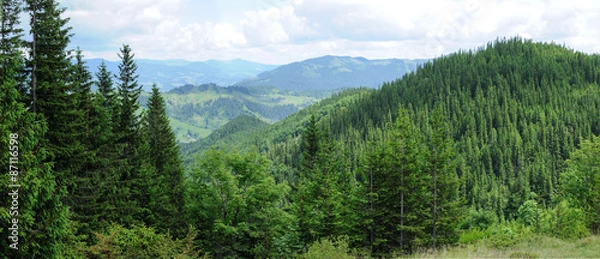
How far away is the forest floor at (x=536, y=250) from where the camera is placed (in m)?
17.6

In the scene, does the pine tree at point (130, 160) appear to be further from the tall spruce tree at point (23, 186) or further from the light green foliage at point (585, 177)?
the light green foliage at point (585, 177)

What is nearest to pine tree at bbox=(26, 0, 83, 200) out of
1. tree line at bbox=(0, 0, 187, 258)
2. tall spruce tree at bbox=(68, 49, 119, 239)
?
tree line at bbox=(0, 0, 187, 258)

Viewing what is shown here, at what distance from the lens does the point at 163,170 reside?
3856 cm

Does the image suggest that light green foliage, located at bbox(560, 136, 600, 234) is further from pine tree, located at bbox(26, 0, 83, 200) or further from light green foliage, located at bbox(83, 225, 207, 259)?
pine tree, located at bbox(26, 0, 83, 200)

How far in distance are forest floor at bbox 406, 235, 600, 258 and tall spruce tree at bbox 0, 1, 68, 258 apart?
54.5ft

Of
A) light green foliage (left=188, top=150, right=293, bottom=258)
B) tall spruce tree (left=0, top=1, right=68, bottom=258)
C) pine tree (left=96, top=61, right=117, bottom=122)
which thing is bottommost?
light green foliage (left=188, top=150, right=293, bottom=258)

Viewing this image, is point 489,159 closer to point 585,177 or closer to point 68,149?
point 585,177

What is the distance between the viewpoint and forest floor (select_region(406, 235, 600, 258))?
17594 millimetres

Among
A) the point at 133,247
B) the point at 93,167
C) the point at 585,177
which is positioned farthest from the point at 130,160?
the point at 585,177

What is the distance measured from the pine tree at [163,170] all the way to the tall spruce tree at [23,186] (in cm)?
1639

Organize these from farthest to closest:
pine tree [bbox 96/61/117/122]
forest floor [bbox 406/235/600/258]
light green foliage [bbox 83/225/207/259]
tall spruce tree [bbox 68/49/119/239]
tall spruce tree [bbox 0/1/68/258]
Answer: pine tree [bbox 96/61/117/122], tall spruce tree [bbox 68/49/119/239], light green foliage [bbox 83/225/207/259], forest floor [bbox 406/235/600/258], tall spruce tree [bbox 0/1/68/258]

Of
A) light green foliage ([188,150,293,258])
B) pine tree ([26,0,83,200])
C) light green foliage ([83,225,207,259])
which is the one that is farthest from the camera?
light green foliage ([188,150,293,258])

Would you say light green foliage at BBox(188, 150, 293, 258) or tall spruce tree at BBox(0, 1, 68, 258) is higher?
tall spruce tree at BBox(0, 1, 68, 258)

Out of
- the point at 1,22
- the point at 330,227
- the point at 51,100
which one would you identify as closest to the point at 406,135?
the point at 330,227
